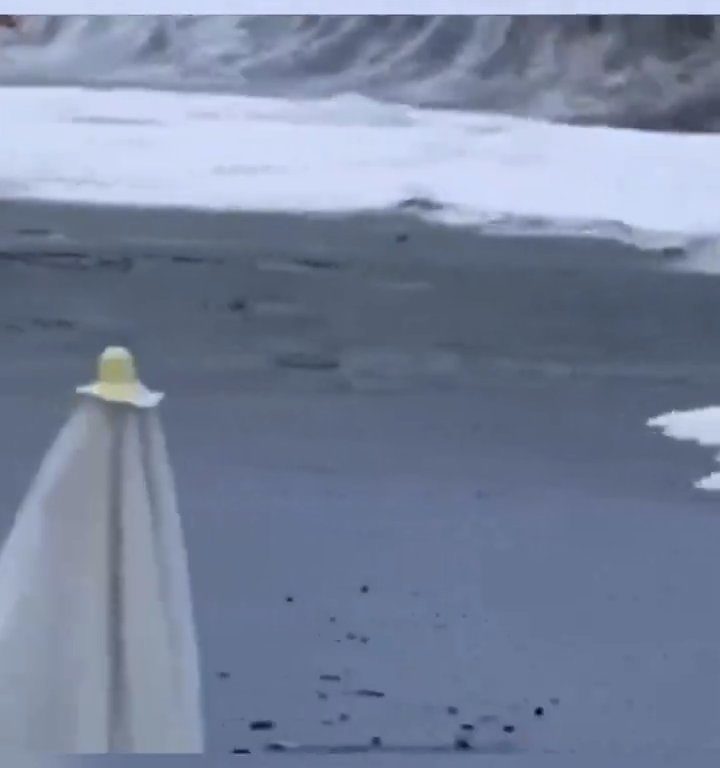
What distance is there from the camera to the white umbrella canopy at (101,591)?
1.13 meters

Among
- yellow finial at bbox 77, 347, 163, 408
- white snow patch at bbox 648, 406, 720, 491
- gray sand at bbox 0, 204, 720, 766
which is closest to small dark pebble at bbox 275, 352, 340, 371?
gray sand at bbox 0, 204, 720, 766

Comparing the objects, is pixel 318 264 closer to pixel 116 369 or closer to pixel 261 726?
pixel 116 369

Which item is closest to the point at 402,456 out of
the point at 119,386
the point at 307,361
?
the point at 307,361

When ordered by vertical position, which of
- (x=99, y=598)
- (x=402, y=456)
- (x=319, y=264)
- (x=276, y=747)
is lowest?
(x=276, y=747)

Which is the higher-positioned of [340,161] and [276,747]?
[340,161]

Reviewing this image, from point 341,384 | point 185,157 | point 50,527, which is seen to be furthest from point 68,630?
point 185,157

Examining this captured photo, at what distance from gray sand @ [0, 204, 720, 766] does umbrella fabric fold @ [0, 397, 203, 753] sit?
0.18ft

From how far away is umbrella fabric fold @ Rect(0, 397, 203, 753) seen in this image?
44.7 inches

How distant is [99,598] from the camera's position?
116 cm

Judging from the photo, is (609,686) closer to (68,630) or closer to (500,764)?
(500,764)

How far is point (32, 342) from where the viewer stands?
3.97ft

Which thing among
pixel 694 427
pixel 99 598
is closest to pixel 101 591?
pixel 99 598

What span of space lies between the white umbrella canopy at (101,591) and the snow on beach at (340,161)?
0.18m

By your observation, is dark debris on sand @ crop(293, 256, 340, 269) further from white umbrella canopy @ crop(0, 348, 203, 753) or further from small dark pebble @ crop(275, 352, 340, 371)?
white umbrella canopy @ crop(0, 348, 203, 753)
